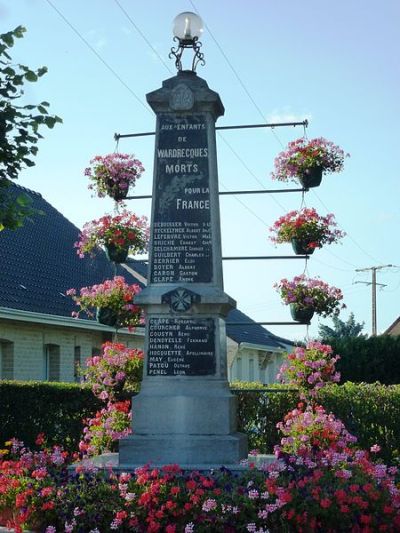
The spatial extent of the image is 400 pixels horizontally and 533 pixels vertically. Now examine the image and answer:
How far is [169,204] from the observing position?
10586 millimetres

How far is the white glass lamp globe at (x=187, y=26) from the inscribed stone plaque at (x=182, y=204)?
1087 mm

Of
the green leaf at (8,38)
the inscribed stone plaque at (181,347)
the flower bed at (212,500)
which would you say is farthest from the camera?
the inscribed stone plaque at (181,347)

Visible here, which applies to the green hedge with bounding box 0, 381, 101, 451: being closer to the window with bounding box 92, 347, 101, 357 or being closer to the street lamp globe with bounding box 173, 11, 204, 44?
the street lamp globe with bounding box 173, 11, 204, 44

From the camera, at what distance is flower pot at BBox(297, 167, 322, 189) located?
43.1ft

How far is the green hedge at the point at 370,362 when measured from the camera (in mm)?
21594

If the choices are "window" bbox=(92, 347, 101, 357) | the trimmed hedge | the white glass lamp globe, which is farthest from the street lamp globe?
"window" bbox=(92, 347, 101, 357)

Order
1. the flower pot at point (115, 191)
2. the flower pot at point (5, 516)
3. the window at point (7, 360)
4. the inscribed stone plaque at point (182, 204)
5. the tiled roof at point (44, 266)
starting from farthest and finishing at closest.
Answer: the tiled roof at point (44, 266) < the window at point (7, 360) < the flower pot at point (115, 191) < the inscribed stone plaque at point (182, 204) < the flower pot at point (5, 516)

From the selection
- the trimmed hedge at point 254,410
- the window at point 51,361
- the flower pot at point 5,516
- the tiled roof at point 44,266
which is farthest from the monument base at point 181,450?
the window at point 51,361

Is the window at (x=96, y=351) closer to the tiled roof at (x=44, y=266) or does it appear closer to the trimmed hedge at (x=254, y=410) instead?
the tiled roof at (x=44, y=266)

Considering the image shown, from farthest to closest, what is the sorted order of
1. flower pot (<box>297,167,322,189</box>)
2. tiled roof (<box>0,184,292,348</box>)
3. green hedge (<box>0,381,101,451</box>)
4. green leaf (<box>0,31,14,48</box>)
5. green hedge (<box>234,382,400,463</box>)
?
tiled roof (<box>0,184,292,348</box>) < green hedge (<box>0,381,101,451</box>) < green hedge (<box>234,382,400,463</box>) < flower pot (<box>297,167,322,189</box>) < green leaf (<box>0,31,14,48</box>)

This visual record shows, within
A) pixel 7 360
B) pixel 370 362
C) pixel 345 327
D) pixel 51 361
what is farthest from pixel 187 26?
pixel 345 327

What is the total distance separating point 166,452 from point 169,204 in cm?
277

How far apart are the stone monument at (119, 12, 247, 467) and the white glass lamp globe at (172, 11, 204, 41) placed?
59 centimetres

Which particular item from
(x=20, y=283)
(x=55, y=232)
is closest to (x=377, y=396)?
(x=20, y=283)
